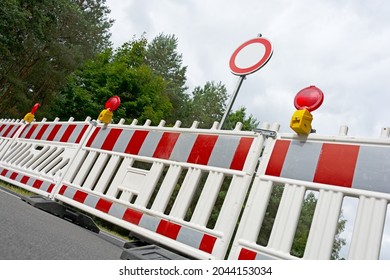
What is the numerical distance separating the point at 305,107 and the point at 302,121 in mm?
205

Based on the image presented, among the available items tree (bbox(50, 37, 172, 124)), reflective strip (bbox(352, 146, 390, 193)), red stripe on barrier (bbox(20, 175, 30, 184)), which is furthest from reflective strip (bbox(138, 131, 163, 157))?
tree (bbox(50, 37, 172, 124))

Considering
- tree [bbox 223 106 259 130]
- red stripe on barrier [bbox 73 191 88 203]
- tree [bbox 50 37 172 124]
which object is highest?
tree [bbox 223 106 259 130]

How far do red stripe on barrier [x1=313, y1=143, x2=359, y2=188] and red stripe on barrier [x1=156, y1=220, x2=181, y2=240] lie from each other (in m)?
1.27

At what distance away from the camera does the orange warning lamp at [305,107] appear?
2.53 m

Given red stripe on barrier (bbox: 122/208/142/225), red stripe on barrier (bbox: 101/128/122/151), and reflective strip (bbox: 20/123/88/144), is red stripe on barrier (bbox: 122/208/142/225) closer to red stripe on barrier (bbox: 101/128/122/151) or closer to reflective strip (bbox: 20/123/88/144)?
red stripe on barrier (bbox: 101/128/122/151)

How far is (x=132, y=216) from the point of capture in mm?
2977

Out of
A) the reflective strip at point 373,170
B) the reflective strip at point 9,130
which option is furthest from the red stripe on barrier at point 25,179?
the reflective strip at point 373,170

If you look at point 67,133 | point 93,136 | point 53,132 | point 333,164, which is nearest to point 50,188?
point 93,136

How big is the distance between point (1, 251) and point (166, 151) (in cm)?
197

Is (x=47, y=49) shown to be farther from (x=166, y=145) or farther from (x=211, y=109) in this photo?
(x=166, y=145)

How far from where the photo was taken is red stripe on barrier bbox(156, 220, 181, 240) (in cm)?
261

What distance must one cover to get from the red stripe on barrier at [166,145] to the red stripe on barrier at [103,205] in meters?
0.76

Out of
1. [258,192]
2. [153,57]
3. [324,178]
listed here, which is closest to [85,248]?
[258,192]

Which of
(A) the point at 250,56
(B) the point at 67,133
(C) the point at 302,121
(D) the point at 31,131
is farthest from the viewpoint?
(D) the point at 31,131
